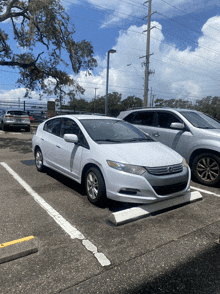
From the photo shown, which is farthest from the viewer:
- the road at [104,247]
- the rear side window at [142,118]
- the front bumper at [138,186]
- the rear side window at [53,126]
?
the rear side window at [142,118]

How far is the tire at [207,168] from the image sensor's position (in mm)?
5281

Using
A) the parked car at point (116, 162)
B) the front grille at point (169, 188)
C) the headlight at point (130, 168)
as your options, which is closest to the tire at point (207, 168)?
the parked car at point (116, 162)

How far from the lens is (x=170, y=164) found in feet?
13.0

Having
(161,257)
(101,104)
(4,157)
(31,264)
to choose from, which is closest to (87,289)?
(31,264)

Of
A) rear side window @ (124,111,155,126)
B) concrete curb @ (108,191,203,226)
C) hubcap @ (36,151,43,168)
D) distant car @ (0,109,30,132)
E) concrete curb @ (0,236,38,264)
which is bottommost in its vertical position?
concrete curb @ (0,236,38,264)

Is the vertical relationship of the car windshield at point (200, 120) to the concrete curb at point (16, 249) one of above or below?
above

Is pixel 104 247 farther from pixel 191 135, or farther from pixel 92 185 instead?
pixel 191 135

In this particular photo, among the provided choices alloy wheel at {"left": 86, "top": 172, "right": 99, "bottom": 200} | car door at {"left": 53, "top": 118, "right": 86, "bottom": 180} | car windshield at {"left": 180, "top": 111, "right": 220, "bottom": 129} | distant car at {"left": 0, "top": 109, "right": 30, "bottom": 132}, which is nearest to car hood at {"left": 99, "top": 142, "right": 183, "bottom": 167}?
alloy wheel at {"left": 86, "top": 172, "right": 99, "bottom": 200}

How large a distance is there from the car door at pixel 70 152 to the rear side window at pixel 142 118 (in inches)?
100.0

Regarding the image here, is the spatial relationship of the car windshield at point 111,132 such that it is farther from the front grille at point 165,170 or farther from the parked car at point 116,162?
the front grille at point 165,170

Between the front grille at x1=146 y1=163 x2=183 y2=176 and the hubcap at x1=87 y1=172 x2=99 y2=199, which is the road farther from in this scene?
the front grille at x1=146 y1=163 x2=183 y2=176

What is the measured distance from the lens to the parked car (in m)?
3.70

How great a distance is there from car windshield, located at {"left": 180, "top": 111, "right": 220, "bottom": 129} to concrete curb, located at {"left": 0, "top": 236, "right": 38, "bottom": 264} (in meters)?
4.60

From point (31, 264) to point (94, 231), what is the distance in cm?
98
